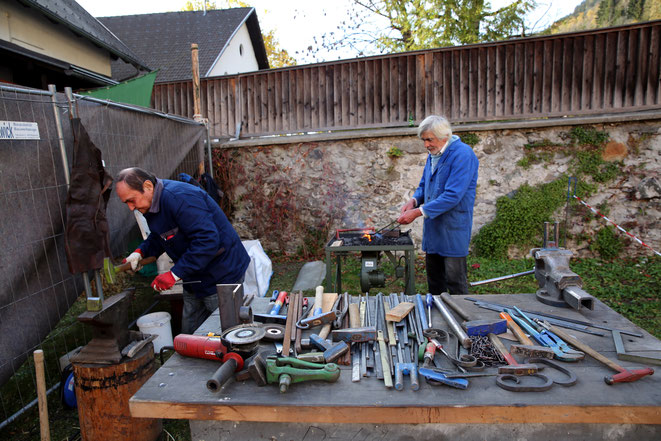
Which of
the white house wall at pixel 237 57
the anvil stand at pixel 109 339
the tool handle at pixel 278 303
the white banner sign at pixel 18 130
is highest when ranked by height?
the white house wall at pixel 237 57

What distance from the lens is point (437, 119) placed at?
349 centimetres

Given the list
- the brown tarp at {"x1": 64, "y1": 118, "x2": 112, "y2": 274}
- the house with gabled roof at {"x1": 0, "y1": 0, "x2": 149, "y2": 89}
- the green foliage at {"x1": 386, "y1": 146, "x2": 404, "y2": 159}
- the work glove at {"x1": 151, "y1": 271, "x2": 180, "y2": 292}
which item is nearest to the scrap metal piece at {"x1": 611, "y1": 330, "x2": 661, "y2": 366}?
the work glove at {"x1": 151, "y1": 271, "x2": 180, "y2": 292}

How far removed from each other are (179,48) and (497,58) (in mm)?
11545

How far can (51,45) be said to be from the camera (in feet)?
21.9

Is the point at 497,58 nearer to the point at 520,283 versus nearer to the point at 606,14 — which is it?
the point at 520,283

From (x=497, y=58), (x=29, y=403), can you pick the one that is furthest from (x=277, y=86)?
(x=29, y=403)

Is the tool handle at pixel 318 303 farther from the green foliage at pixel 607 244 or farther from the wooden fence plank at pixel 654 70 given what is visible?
the wooden fence plank at pixel 654 70

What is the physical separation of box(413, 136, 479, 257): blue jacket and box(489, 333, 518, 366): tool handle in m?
1.55

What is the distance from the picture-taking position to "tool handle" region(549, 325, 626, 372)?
1.70 meters

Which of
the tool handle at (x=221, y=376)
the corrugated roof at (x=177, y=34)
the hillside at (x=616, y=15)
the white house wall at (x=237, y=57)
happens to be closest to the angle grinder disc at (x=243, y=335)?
the tool handle at (x=221, y=376)

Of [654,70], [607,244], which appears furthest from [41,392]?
[654,70]

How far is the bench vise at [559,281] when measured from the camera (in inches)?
89.1

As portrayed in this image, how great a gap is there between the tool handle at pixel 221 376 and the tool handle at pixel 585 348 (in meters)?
1.58

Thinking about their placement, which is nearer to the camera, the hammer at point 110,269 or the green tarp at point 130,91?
the hammer at point 110,269
